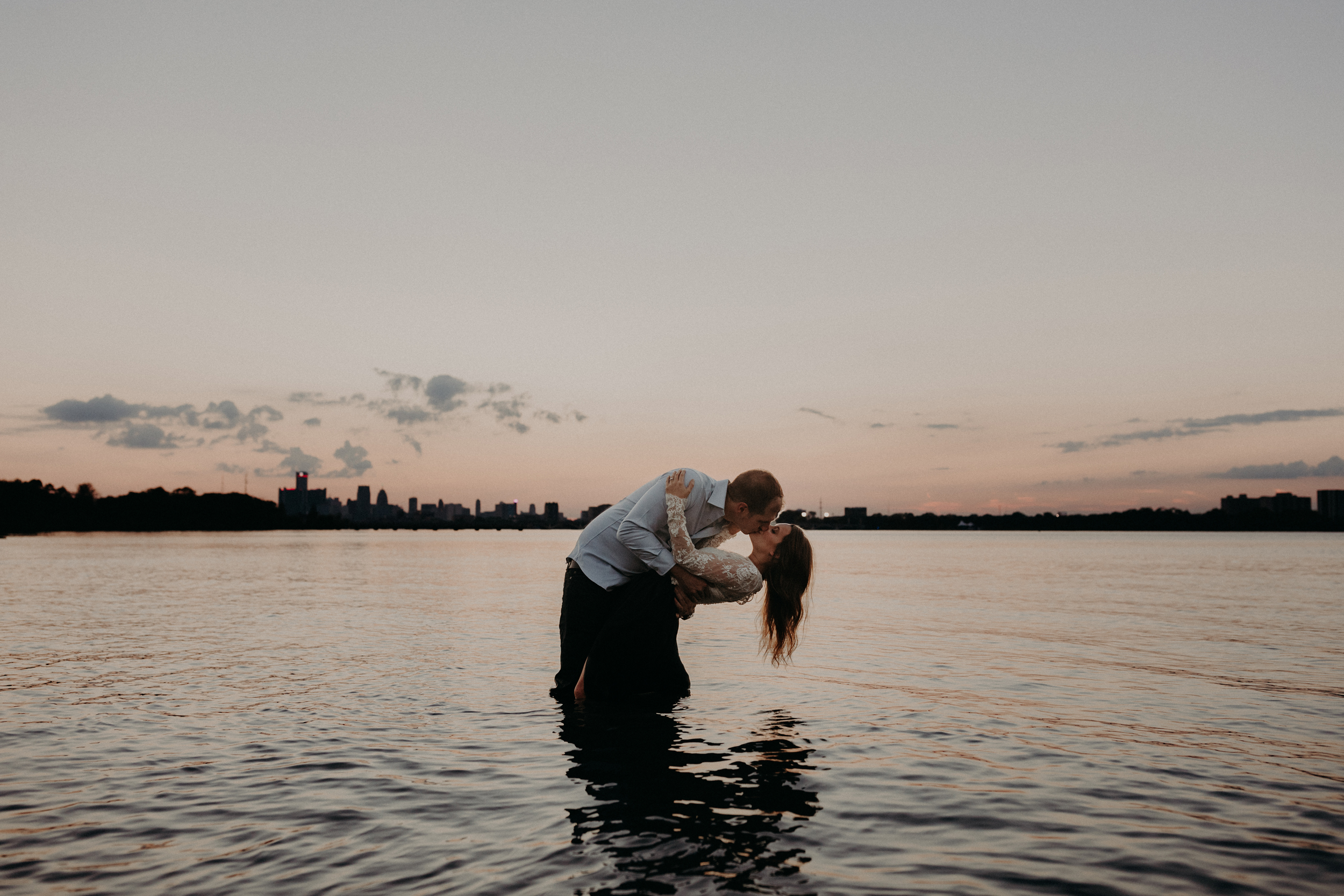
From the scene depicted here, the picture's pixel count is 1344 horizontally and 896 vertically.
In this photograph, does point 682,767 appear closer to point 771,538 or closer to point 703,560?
point 703,560

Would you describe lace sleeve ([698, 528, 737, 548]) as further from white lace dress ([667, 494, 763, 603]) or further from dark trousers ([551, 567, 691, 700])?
dark trousers ([551, 567, 691, 700])

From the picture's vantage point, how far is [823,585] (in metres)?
36.8

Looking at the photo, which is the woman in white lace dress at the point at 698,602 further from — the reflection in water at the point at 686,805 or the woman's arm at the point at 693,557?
the reflection in water at the point at 686,805

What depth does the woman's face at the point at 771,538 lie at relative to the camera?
327 inches

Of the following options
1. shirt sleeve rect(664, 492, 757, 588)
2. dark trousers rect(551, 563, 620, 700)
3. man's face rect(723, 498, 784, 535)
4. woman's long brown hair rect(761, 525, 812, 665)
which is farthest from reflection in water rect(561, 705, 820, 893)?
man's face rect(723, 498, 784, 535)

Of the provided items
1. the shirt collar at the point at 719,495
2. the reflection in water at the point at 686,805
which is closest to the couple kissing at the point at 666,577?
the shirt collar at the point at 719,495

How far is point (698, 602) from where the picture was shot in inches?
331

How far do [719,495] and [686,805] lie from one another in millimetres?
2702

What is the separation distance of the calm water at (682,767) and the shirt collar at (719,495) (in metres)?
2.20

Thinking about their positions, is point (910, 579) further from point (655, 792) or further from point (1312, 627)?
point (655, 792)

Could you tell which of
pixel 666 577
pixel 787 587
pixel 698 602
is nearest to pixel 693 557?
pixel 666 577

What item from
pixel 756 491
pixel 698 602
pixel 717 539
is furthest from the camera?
pixel 698 602

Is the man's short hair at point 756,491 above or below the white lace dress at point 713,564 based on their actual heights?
above

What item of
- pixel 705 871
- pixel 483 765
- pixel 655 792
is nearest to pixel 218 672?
pixel 483 765
